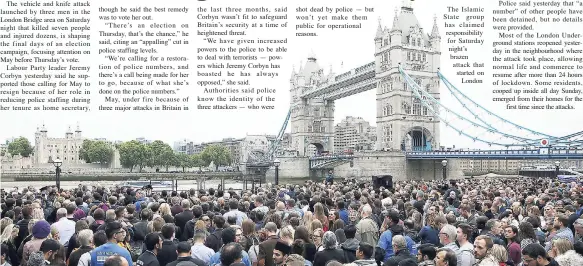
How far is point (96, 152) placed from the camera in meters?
116

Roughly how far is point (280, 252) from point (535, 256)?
3.13m

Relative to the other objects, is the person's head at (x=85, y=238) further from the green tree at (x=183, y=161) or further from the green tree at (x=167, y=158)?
the green tree at (x=183, y=161)

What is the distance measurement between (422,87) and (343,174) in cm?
1689

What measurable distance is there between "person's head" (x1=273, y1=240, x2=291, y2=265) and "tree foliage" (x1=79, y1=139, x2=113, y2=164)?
11771cm

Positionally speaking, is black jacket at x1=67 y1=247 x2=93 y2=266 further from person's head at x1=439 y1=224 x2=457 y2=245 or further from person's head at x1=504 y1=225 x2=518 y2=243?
person's head at x1=504 y1=225 x2=518 y2=243

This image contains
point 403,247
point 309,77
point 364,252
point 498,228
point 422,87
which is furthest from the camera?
point 309,77

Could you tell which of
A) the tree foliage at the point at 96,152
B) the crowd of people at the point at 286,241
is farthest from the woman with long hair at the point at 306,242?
the tree foliage at the point at 96,152

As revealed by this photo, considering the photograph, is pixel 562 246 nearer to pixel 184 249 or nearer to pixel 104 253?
pixel 184 249

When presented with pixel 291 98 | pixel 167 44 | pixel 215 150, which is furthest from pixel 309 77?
pixel 167 44

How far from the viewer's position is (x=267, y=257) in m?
7.69

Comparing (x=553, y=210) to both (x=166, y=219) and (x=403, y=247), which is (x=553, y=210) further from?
(x=166, y=219)

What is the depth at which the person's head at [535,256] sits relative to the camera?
241 inches

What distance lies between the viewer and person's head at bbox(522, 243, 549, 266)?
6.11 meters

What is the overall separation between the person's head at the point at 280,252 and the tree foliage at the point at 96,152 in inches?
4634
